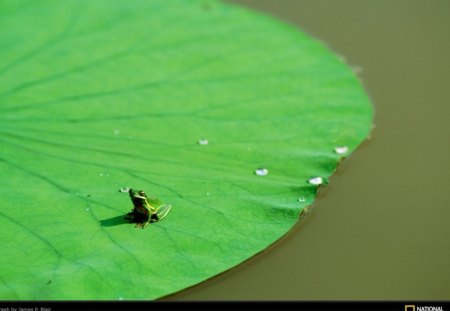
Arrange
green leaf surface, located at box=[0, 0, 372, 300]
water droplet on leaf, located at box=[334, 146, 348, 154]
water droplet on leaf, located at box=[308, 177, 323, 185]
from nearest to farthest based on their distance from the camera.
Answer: green leaf surface, located at box=[0, 0, 372, 300], water droplet on leaf, located at box=[308, 177, 323, 185], water droplet on leaf, located at box=[334, 146, 348, 154]

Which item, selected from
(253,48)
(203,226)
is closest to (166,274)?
(203,226)

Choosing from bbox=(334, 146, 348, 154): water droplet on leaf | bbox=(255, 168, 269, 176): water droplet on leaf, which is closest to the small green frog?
bbox=(255, 168, 269, 176): water droplet on leaf

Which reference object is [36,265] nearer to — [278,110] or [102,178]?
[102,178]

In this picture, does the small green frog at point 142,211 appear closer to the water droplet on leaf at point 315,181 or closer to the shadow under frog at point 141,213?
the shadow under frog at point 141,213

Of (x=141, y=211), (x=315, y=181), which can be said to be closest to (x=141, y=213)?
(x=141, y=211)

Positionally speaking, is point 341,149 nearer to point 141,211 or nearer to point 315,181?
point 315,181

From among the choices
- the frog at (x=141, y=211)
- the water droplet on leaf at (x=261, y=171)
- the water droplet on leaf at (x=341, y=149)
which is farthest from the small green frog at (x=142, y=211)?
the water droplet on leaf at (x=341, y=149)

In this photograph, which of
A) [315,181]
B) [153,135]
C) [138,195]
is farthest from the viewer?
[153,135]

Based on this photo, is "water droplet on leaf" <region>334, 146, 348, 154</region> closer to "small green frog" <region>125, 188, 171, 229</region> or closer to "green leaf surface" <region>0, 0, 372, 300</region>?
"green leaf surface" <region>0, 0, 372, 300</region>
